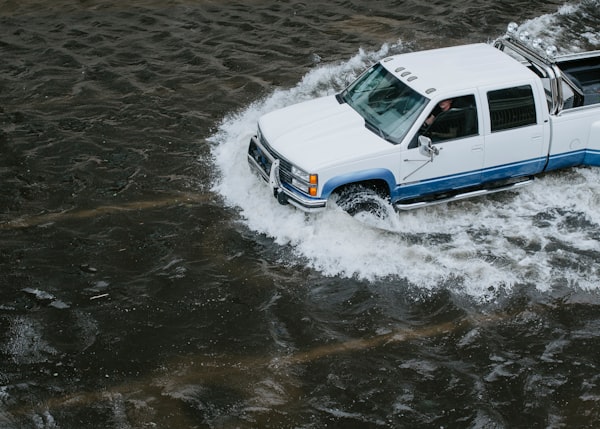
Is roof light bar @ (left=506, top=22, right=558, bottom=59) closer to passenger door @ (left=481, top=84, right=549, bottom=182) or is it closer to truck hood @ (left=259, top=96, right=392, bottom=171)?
passenger door @ (left=481, top=84, right=549, bottom=182)

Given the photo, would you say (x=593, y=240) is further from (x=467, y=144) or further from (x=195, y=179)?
(x=195, y=179)

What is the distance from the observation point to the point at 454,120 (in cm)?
922

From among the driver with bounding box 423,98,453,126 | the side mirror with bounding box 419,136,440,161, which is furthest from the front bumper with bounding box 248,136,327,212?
the driver with bounding box 423,98,453,126

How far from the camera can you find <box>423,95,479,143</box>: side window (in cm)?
912

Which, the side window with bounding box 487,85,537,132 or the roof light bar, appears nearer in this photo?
the side window with bounding box 487,85,537,132

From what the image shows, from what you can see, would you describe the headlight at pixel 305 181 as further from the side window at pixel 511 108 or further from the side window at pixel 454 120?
the side window at pixel 511 108

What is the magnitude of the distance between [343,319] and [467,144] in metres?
2.96

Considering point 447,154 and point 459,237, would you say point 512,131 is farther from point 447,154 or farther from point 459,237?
point 459,237

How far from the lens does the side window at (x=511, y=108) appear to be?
30.6 feet

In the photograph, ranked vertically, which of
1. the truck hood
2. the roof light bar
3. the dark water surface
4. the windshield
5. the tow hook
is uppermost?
the roof light bar

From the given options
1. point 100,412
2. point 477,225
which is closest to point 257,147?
point 477,225

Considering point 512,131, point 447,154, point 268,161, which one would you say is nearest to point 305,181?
point 268,161

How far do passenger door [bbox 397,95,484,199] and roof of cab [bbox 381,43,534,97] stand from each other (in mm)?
328

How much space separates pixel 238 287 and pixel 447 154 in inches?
127
